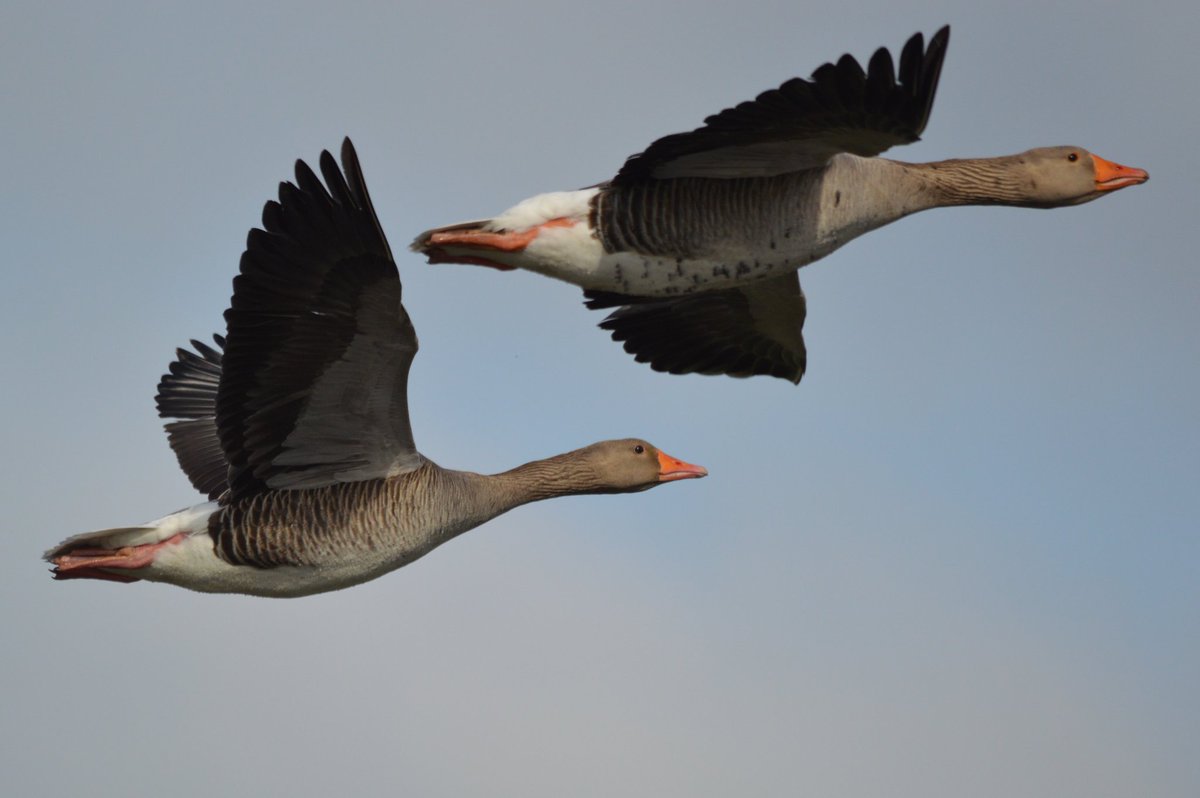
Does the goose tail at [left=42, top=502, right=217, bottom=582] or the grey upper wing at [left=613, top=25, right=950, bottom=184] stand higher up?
the grey upper wing at [left=613, top=25, right=950, bottom=184]

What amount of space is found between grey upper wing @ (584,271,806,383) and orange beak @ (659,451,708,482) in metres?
1.17

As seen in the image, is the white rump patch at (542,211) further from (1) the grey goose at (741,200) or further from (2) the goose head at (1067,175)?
(2) the goose head at (1067,175)

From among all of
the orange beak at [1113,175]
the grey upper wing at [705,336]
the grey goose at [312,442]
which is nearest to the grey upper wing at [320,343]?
the grey goose at [312,442]

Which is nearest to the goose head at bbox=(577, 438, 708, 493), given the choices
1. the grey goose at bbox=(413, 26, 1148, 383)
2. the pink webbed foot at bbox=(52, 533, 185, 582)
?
the grey goose at bbox=(413, 26, 1148, 383)

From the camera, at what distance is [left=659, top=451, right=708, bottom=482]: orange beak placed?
12.8 m

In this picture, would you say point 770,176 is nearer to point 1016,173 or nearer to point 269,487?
point 1016,173

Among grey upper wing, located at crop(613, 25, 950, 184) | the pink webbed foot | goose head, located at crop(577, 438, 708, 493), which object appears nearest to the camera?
grey upper wing, located at crop(613, 25, 950, 184)

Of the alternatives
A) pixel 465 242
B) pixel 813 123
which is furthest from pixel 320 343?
pixel 813 123

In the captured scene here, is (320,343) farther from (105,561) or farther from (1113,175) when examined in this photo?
(1113,175)

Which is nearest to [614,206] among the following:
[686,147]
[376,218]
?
[686,147]

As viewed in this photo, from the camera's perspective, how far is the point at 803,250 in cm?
1096

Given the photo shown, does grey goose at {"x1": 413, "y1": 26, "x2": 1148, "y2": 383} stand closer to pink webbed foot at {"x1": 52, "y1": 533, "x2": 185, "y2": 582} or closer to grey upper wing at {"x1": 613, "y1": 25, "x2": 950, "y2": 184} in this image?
grey upper wing at {"x1": 613, "y1": 25, "x2": 950, "y2": 184}

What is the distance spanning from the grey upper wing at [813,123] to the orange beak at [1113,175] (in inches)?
79.8

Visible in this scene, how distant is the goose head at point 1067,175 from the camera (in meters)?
11.8
